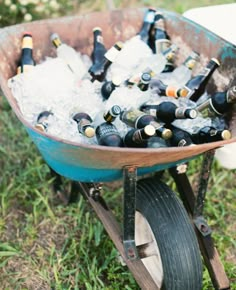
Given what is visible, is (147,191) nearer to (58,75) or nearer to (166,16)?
(58,75)

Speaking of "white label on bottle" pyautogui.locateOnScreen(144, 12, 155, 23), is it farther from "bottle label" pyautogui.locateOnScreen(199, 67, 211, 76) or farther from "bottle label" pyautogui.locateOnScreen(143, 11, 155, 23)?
"bottle label" pyautogui.locateOnScreen(199, 67, 211, 76)

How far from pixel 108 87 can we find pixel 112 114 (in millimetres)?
354

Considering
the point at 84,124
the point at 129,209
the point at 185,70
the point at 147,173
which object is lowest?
the point at 129,209

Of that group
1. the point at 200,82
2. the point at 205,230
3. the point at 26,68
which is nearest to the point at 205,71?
the point at 200,82

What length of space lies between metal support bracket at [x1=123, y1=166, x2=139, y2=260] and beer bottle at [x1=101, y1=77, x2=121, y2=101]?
0.55m

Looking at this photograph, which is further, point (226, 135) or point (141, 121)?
point (141, 121)

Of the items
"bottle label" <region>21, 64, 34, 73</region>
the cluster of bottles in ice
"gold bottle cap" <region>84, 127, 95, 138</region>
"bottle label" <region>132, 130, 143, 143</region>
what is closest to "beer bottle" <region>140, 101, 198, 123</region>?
the cluster of bottles in ice

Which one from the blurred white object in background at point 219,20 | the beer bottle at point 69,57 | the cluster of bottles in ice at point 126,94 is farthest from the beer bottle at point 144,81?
the blurred white object in background at point 219,20

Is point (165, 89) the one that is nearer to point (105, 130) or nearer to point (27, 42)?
point (105, 130)

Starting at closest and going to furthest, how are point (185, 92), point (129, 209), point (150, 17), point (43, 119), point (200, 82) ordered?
point (129, 209), point (43, 119), point (185, 92), point (200, 82), point (150, 17)

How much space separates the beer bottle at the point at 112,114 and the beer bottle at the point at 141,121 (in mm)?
105

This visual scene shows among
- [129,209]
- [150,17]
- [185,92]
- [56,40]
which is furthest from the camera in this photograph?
[150,17]

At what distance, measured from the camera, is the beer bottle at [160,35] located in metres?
2.43

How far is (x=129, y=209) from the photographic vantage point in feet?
5.95
